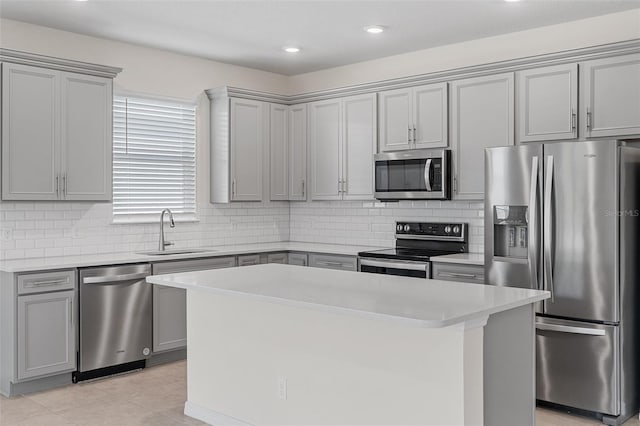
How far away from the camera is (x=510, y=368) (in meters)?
3.10

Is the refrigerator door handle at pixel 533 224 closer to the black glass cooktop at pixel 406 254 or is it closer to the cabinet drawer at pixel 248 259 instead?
the black glass cooktop at pixel 406 254

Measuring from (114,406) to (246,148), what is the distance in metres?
2.86

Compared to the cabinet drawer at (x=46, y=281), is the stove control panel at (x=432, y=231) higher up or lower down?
→ higher up

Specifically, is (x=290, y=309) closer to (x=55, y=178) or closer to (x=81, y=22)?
(x=55, y=178)

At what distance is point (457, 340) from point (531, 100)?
2.71m

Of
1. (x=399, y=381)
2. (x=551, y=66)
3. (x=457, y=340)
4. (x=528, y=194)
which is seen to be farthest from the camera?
(x=551, y=66)

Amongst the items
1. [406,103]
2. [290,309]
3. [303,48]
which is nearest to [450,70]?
[406,103]

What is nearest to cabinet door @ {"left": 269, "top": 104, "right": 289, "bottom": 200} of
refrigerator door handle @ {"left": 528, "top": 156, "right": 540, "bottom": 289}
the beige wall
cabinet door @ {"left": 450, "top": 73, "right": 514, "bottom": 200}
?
the beige wall

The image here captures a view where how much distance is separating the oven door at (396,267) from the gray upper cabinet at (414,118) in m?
1.05

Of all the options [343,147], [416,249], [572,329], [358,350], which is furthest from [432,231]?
[358,350]

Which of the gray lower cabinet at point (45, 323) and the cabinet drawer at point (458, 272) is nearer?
the gray lower cabinet at point (45, 323)

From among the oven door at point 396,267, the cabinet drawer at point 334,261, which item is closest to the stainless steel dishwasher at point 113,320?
the cabinet drawer at point 334,261

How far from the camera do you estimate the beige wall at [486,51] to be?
468 cm

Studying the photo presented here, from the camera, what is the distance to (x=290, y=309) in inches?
135
